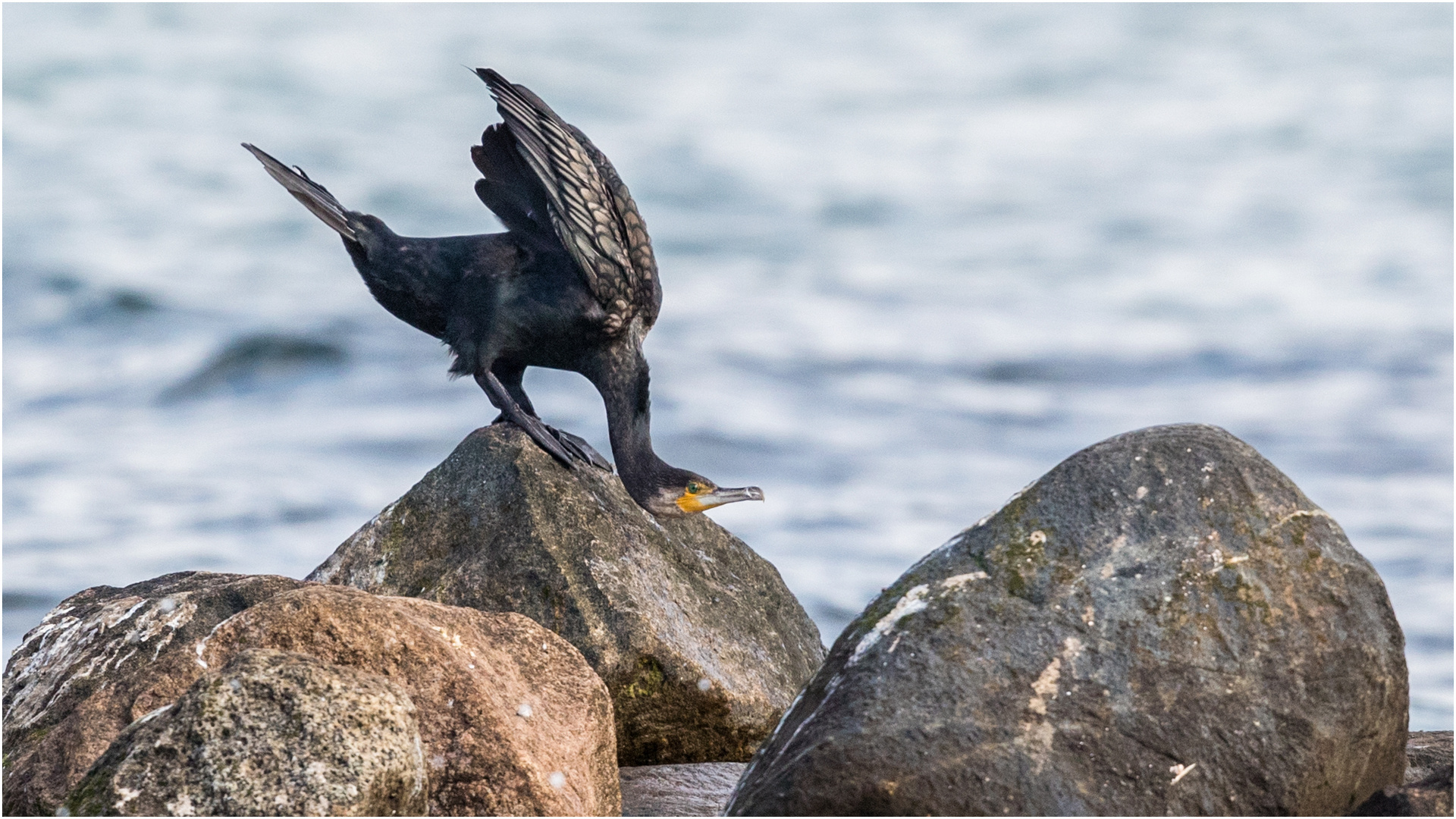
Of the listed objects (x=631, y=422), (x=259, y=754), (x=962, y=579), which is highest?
(x=631, y=422)

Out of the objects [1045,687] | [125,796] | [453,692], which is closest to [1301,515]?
[1045,687]

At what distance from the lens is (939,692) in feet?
11.2

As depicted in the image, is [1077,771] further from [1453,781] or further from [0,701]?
[0,701]

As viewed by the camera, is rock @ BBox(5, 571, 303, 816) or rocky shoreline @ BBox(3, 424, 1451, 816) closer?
rocky shoreline @ BBox(3, 424, 1451, 816)

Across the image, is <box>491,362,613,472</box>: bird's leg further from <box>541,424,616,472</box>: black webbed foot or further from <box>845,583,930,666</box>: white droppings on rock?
<box>845,583,930,666</box>: white droppings on rock

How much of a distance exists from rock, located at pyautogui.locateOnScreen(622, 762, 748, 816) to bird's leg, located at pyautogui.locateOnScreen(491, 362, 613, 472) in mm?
1316

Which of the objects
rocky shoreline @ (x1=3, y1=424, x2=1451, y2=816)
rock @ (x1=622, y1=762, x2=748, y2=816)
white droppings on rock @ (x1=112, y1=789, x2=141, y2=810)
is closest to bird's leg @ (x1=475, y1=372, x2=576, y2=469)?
rock @ (x1=622, y1=762, x2=748, y2=816)

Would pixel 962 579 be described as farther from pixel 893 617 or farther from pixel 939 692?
pixel 939 692

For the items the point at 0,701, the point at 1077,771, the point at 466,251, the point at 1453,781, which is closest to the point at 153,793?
the point at 0,701

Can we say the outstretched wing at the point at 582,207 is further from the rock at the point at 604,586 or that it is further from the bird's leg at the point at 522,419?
the rock at the point at 604,586

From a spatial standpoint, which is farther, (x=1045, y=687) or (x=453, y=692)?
(x=453, y=692)

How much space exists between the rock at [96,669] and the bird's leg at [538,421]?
1.46 m

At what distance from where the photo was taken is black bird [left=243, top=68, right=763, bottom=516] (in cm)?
584

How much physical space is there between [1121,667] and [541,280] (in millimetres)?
3216
